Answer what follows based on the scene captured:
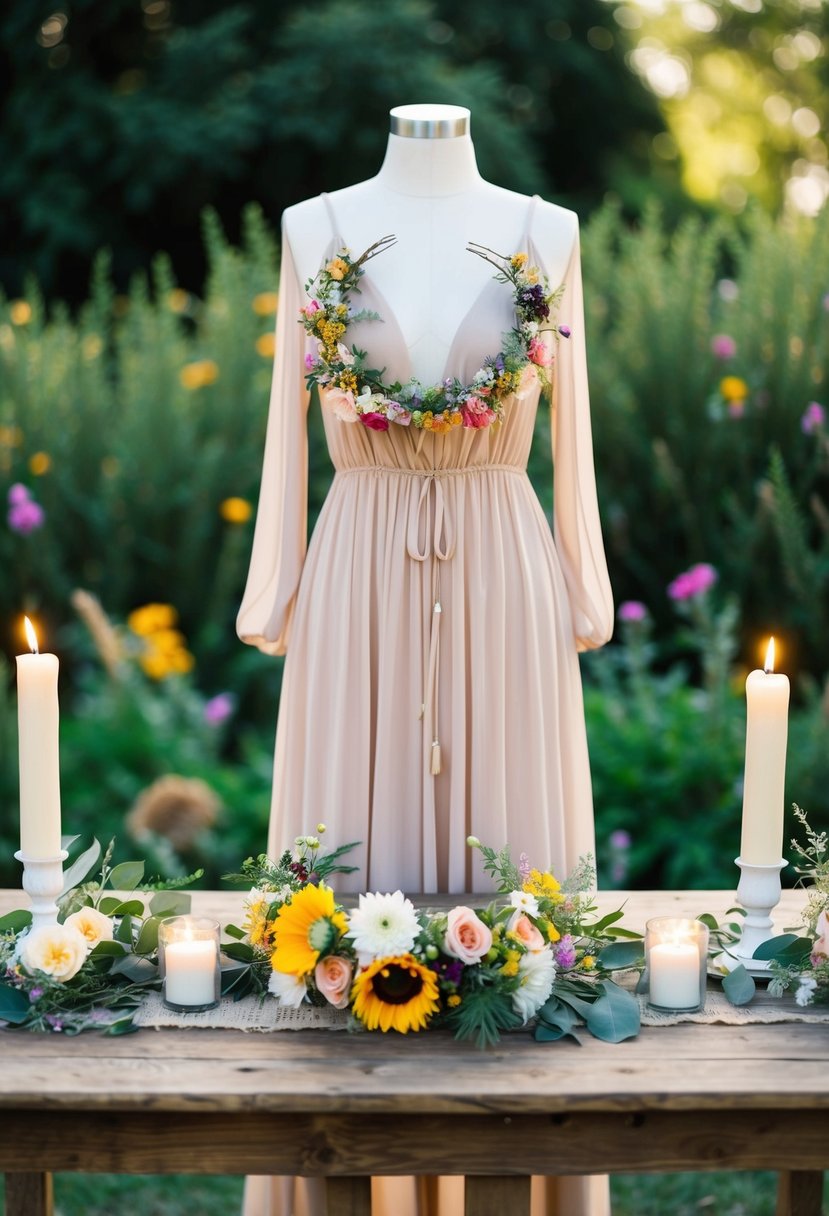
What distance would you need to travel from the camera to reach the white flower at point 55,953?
1935mm

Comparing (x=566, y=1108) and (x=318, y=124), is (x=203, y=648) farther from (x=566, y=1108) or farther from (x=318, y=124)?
(x=318, y=124)

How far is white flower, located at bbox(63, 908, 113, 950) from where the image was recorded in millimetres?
2027

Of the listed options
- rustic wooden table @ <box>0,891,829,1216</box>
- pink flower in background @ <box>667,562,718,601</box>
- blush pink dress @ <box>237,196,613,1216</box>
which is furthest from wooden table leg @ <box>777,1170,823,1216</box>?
pink flower in background @ <box>667,562,718,601</box>

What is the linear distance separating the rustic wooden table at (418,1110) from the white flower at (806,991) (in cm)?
11

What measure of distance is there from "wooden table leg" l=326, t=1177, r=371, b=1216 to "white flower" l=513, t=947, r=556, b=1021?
307 millimetres

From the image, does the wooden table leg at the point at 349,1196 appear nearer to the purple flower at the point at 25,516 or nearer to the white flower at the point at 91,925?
the white flower at the point at 91,925

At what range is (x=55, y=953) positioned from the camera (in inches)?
76.4

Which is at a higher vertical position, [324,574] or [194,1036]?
[324,574]

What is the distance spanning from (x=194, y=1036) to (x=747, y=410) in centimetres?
326

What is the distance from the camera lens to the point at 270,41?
8672 millimetres

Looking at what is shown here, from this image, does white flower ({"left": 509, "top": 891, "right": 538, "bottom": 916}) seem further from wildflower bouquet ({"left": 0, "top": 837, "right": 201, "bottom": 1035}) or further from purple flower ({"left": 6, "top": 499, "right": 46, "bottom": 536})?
purple flower ({"left": 6, "top": 499, "right": 46, "bottom": 536})

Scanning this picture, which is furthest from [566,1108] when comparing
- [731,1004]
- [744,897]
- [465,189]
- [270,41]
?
[270,41]

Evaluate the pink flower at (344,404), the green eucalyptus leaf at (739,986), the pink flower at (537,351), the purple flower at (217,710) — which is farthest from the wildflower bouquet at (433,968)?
the purple flower at (217,710)

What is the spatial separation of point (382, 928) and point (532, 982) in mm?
215
